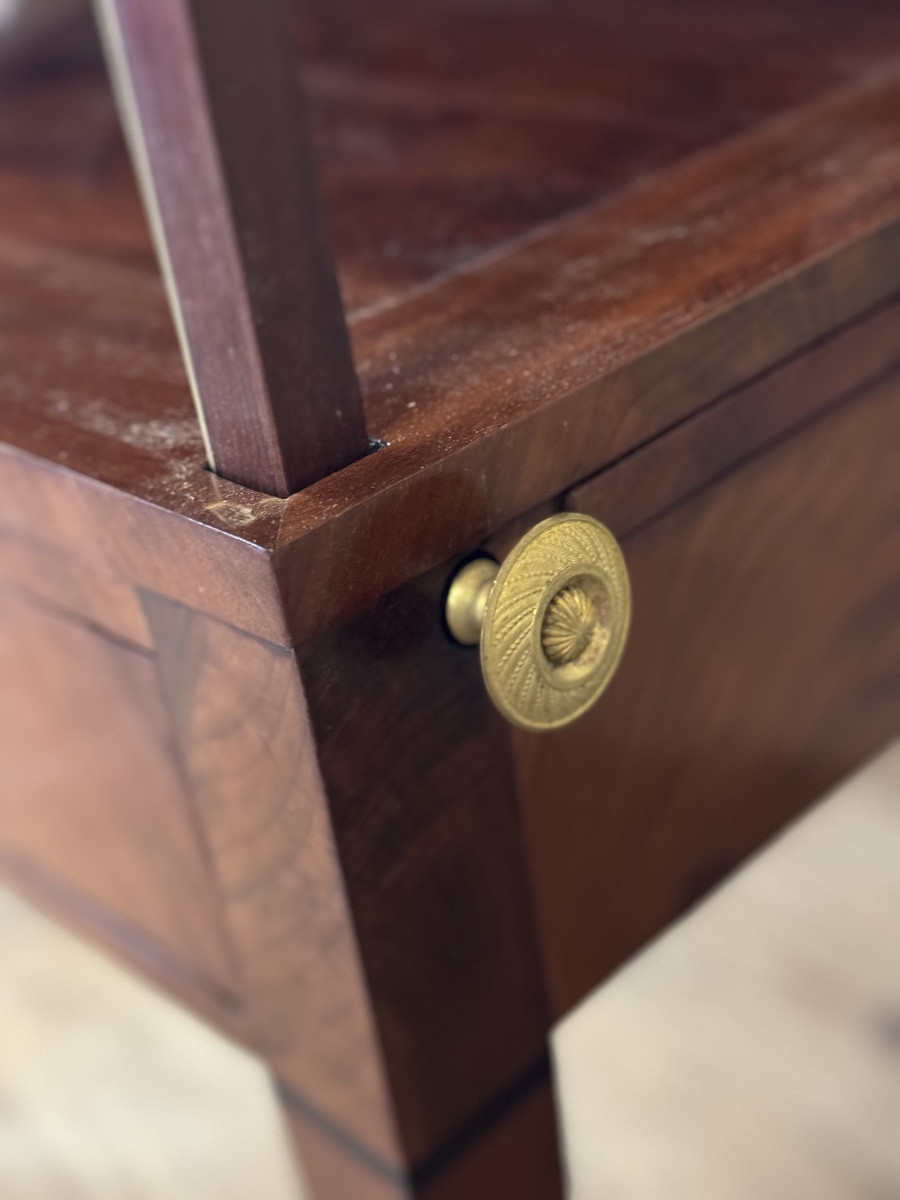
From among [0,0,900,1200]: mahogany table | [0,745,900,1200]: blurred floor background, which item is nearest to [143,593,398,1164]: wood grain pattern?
[0,0,900,1200]: mahogany table

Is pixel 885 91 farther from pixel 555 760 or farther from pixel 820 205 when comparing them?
pixel 555 760

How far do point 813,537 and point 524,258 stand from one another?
0.12 m

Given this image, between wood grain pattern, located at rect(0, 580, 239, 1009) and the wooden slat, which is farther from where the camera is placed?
wood grain pattern, located at rect(0, 580, 239, 1009)

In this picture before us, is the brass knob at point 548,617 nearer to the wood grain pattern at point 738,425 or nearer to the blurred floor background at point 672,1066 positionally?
the wood grain pattern at point 738,425

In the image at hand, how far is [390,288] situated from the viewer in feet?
1.37

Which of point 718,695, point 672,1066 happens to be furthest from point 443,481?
point 672,1066

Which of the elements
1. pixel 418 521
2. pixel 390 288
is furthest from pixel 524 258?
pixel 418 521

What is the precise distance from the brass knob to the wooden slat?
5cm

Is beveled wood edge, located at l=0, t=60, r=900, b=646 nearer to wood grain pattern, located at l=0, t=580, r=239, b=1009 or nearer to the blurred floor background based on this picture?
wood grain pattern, located at l=0, t=580, r=239, b=1009

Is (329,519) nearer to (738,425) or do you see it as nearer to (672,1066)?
(738,425)

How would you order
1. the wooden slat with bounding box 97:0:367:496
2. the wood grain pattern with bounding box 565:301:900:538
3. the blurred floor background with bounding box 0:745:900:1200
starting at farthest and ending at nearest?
the blurred floor background with bounding box 0:745:900:1200
the wood grain pattern with bounding box 565:301:900:538
the wooden slat with bounding box 97:0:367:496

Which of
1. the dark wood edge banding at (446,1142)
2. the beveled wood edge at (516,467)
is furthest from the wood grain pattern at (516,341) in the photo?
the dark wood edge banding at (446,1142)

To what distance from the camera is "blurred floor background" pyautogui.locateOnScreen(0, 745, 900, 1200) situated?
0.55 metres

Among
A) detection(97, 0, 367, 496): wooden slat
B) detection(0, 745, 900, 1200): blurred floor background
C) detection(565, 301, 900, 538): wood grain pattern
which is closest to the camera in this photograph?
detection(97, 0, 367, 496): wooden slat
